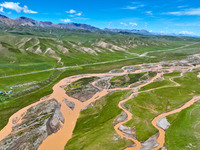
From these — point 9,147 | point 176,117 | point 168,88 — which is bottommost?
point 9,147

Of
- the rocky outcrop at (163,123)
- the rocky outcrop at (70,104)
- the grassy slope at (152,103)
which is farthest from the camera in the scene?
the rocky outcrop at (70,104)

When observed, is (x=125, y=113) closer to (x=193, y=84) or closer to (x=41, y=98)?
(x=41, y=98)

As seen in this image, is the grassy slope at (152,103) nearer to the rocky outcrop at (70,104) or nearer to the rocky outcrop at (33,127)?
the rocky outcrop at (70,104)

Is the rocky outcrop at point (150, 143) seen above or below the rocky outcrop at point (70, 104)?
below

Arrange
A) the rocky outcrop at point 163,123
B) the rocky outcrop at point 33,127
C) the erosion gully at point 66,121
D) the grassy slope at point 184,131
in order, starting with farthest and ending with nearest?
the rocky outcrop at point 163,123, the erosion gully at point 66,121, the rocky outcrop at point 33,127, the grassy slope at point 184,131

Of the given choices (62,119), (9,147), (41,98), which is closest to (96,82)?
(41,98)

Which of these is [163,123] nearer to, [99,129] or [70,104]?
[99,129]

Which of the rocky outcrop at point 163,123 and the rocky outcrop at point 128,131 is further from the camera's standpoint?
the rocky outcrop at point 163,123

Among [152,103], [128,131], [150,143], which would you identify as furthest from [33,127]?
[152,103]

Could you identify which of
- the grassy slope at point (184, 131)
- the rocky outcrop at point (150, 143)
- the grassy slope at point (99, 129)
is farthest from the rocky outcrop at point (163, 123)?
the grassy slope at point (99, 129)
